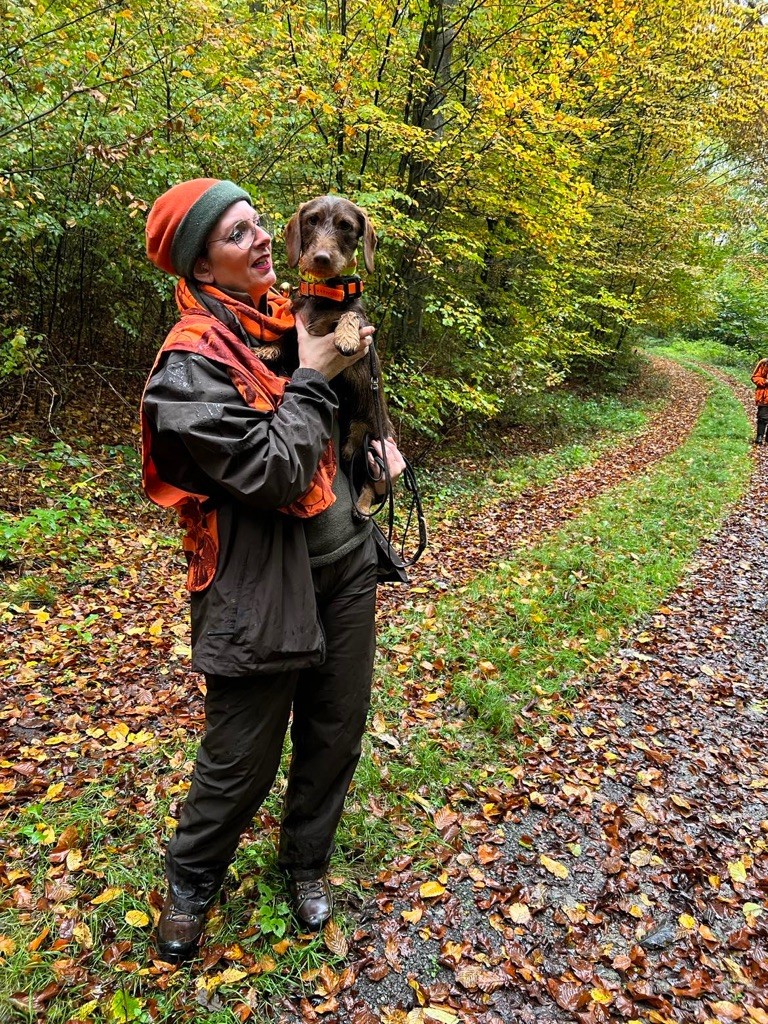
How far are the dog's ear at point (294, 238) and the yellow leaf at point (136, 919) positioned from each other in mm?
2855

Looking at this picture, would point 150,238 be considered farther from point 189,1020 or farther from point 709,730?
point 709,730

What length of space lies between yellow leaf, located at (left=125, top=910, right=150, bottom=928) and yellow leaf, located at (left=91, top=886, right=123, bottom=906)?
12 cm

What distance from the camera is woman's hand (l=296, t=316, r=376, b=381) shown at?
1997mm

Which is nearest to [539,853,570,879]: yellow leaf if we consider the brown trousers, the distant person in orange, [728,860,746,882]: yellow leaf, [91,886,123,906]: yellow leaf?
[728,860,746,882]: yellow leaf

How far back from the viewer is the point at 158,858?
2859 mm

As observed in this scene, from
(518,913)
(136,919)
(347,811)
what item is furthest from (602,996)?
(136,919)

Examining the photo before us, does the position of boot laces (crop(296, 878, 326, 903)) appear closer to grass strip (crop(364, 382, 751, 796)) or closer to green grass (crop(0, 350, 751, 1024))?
green grass (crop(0, 350, 751, 1024))

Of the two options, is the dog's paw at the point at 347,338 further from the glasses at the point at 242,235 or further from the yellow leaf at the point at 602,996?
the yellow leaf at the point at 602,996

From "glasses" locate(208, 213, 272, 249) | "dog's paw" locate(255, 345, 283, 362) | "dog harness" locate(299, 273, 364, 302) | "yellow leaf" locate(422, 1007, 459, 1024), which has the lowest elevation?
"yellow leaf" locate(422, 1007, 459, 1024)

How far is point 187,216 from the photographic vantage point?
72.7 inches

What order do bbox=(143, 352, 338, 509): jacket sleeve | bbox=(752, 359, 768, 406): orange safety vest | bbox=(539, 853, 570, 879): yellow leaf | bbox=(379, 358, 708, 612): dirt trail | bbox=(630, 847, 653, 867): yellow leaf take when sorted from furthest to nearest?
bbox=(752, 359, 768, 406): orange safety vest → bbox=(379, 358, 708, 612): dirt trail → bbox=(630, 847, 653, 867): yellow leaf → bbox=(539, 853, 570, 879): yellow leaf → bbox=(143, 352, 338, 509): jacket sleeve

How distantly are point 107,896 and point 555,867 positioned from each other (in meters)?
2.14

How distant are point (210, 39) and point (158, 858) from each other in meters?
6.49

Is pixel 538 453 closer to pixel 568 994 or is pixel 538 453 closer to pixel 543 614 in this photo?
pixel 543 614
